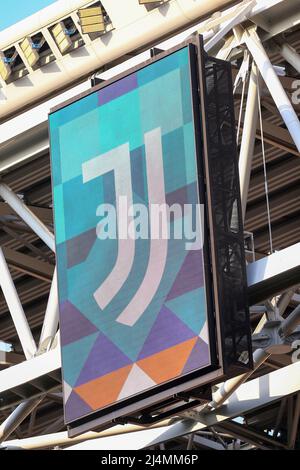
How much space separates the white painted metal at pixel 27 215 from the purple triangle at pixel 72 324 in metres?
2.43

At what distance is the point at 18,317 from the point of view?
28906 millimetres

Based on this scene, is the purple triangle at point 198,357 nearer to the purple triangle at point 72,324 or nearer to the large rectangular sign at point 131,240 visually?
the large rectangular sign at point 131,240

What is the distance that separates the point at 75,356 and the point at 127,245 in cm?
189

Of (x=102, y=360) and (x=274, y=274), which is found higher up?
(x=274, y=274)

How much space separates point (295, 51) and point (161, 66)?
267cm

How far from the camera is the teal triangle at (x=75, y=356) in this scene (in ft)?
84.4

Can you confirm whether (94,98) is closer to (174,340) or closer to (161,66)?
(161,66)

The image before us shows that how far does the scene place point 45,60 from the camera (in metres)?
29.6

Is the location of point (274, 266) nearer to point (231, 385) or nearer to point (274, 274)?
point (274, 274)

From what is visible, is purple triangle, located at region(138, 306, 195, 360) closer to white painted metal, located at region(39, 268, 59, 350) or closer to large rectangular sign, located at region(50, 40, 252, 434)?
large rectangular sign, located at region(50, 40, 252, 434)

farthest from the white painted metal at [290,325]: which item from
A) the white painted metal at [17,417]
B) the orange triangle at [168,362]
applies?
the white painted metal at [17,417]

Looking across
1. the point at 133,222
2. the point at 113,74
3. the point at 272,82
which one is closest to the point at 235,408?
the point at 133,222

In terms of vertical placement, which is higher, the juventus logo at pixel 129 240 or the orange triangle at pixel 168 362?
the juventus logo at pixel 129 240
